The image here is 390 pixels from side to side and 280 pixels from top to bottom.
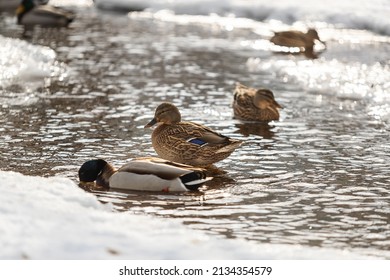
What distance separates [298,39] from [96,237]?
15.3 meters

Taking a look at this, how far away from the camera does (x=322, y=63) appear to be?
20.1 meters

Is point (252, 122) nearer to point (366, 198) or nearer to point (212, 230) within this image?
point (366, 198)

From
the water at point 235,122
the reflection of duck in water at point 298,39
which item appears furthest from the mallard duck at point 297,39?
the water at point 235,122

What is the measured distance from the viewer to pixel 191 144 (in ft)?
37.8

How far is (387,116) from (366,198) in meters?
4.74

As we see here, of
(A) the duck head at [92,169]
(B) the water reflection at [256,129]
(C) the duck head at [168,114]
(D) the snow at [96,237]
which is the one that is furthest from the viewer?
(B) the water reflection at [256,129]

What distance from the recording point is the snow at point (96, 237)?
752cm

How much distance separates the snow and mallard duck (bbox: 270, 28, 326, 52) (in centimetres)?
1416

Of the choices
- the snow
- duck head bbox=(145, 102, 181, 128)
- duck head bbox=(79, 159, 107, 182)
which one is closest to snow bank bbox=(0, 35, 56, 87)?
duck head bbox=(145, 102, 181, 128)

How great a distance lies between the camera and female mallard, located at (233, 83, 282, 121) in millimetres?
14758

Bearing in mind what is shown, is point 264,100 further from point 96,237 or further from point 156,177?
point 96,237

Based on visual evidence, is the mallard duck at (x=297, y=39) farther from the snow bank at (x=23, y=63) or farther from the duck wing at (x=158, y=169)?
the duck wing at (x=158, y=169)

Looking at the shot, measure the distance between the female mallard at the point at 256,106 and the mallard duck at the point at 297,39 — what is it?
25.0 ft

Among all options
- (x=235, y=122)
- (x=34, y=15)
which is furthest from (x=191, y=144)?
(x=34, y=15)
